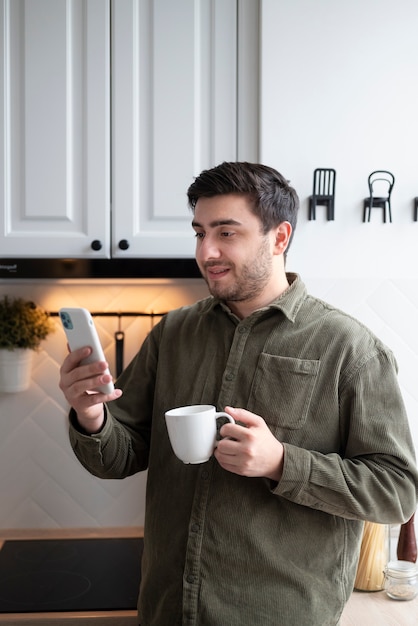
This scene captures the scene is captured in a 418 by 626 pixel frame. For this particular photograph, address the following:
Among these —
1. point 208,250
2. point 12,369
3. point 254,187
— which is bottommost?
point 12,369

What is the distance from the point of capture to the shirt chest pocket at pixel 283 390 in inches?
52.1

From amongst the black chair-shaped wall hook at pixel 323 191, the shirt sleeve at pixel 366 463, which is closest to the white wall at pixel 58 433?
the black chair-shaped wall hook at pixel 323 191

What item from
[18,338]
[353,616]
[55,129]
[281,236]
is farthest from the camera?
[18,338]

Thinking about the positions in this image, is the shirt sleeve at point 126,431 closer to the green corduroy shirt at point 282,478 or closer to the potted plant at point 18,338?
the green corduroy shirt at point 282,478

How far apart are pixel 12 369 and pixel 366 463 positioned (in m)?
1.34

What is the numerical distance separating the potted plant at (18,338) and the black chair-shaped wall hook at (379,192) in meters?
1.06

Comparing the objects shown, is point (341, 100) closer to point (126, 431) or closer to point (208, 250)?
point (208, 250)

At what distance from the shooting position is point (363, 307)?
190 cm

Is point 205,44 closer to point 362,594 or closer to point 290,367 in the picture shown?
point 290,367

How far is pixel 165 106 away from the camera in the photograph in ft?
6.39

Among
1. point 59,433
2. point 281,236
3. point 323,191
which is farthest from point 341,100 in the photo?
point 59,433

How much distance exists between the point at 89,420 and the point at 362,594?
0.86m

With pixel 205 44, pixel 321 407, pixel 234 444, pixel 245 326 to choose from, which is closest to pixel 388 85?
pixel 205 44

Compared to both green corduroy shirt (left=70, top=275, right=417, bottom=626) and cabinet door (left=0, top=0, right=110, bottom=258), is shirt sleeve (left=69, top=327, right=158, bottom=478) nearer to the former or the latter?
green corduroy shirt (left=70, top=275, right=417, bottom=626)
